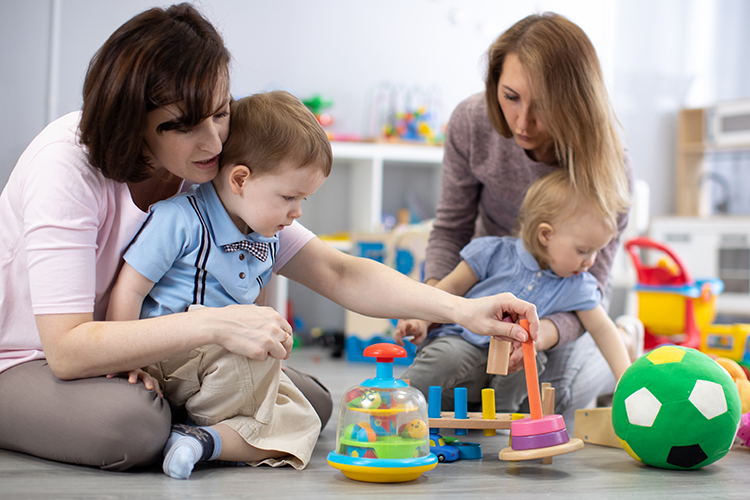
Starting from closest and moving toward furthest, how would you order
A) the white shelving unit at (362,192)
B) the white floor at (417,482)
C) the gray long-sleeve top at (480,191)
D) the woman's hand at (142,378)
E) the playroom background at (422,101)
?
the white floor at (417,482) < the woman's hand at (142,378) < the gray long-sleeve top at (480,191) < the playroom background at (422,101) < the white shelving unit at (362,192)

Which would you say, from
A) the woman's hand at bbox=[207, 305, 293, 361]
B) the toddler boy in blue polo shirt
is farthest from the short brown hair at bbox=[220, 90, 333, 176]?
the woman's hand at bbox=[207, 305, 293, 361]

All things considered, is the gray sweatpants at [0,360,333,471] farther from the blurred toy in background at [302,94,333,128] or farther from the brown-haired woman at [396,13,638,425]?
the blurred toy in background at [302,94,333,128]

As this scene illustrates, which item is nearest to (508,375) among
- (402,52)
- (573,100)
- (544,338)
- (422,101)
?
(544,338)

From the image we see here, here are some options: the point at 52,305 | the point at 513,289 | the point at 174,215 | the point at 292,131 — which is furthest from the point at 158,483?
the point at 513,289

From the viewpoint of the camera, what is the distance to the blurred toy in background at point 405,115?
3.52 metres

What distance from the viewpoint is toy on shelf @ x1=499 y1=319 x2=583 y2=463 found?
102 cm

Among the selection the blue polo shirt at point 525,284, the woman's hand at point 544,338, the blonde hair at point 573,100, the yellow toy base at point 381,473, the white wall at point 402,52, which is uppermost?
the white wall at point 402,52

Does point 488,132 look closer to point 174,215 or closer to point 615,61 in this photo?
point 174,215

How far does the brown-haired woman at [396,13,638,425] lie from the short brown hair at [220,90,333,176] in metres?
0.51

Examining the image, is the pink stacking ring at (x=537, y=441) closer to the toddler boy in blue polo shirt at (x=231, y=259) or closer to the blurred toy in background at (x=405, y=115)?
the toddler boy in blue polo shirt at (x=231, y=259)

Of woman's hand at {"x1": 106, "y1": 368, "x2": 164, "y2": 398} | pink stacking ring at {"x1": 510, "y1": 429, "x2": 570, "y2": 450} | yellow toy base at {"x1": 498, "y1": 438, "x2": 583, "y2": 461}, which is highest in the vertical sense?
woman's hand at {"x1": 106, "y1": 368, "x2": 164, "y2": 398}

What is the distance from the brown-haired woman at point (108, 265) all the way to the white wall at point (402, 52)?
1545 mm

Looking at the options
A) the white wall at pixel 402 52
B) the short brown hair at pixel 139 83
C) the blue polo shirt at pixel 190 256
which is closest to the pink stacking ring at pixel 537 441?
the blue polo shirt at pixel 190 256

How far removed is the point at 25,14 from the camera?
3.10 meters
